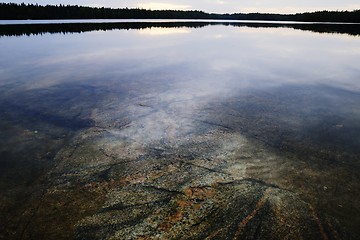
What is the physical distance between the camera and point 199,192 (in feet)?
14.6

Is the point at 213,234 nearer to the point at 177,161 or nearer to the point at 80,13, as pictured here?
the point at 177,161

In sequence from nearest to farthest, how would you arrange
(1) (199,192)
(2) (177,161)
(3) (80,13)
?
(1) (199,192)
(2) (177,161)
(3) (80,13)

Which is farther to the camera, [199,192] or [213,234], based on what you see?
[199,192]

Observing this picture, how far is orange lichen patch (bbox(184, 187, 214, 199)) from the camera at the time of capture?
14.3ft

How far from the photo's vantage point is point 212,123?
24.6 ft

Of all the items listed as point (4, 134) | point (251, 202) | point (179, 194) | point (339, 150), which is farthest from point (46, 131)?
point (339, 150)

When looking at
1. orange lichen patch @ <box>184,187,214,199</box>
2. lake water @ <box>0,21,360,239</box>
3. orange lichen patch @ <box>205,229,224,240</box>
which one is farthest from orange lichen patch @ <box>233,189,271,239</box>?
orange lichen patch @ <box>184,187,214,199</box>

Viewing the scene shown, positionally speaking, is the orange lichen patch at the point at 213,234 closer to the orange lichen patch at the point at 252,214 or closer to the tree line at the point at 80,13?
the orange lichen patch at the point at 252,214

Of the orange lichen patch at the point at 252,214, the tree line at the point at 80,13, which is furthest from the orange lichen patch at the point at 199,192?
the tree line at the point at 80,13

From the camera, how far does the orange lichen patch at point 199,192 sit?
14.3 feet

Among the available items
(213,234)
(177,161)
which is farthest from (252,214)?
(177,161)

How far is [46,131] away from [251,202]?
5592mm

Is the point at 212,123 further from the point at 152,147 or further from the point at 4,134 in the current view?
the point at 4,134

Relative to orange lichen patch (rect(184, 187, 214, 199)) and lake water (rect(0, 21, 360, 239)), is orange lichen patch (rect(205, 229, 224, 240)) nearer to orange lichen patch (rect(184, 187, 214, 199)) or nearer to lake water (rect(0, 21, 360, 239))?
lake water (rect(0, 21, 360, 239))
